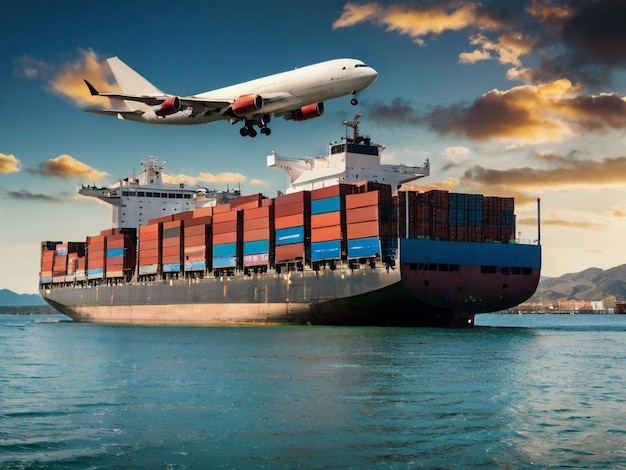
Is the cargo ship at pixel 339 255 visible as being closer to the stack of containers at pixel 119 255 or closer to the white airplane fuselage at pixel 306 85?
the stack of containers at pixel 119 255

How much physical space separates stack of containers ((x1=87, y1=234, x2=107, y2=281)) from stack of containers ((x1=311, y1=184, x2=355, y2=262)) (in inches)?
1480

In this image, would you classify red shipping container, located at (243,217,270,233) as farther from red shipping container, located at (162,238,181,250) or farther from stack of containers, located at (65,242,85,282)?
stack of containers, located at (65,242,85,282)

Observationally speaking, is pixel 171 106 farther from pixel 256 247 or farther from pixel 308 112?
pixel 256 247

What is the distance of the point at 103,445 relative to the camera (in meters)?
17.8

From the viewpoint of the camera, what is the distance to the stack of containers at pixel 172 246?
75.0 meters

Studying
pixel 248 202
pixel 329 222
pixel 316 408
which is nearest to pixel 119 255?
pixel 248 202

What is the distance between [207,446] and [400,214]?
37.7 m

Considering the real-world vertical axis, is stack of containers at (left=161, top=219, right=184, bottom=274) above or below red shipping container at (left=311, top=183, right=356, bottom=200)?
below

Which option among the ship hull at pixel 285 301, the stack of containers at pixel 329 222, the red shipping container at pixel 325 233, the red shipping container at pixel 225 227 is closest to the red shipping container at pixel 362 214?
the stack of containers at pixel 329 222

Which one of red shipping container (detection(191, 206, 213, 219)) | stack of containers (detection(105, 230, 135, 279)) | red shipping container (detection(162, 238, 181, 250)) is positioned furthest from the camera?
stack of containers (detection(105, 230, 135, 279))

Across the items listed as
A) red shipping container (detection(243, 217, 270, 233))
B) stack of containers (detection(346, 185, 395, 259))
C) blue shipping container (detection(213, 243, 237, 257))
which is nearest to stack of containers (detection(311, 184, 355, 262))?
stack of containers (detection(346, 185, 395, 259))

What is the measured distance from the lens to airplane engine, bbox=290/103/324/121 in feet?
136

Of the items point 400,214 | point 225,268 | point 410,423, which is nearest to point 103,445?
point 410,423

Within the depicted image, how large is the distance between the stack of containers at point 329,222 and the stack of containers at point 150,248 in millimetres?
25028
